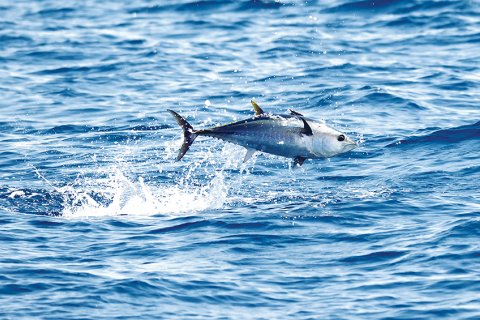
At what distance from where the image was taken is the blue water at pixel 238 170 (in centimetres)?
1103

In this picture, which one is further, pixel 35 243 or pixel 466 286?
pixel 35 243

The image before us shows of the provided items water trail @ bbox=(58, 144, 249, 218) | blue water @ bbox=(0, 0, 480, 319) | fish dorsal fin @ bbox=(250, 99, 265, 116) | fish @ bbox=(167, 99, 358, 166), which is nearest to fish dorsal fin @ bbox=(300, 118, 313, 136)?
fish @ bbox=(167, 99, 358, 166)

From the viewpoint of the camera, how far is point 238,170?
16.2 metres

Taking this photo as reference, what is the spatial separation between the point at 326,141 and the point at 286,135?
0.49 metres

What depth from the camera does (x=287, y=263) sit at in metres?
11.8

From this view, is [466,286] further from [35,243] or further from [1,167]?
[1,167]

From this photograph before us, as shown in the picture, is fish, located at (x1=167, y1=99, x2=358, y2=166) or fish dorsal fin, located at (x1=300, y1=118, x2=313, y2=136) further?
fish, located at (x1=167, y1=99, x2=358, y2=166)

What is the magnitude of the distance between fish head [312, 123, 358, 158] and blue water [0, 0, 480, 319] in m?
1.01

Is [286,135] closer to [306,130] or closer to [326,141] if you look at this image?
[306,130]

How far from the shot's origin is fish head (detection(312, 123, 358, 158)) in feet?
41.1

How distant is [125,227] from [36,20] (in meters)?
17.5

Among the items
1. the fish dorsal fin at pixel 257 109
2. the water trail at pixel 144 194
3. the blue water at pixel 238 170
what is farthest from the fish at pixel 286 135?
the water trail at pixel 144 194

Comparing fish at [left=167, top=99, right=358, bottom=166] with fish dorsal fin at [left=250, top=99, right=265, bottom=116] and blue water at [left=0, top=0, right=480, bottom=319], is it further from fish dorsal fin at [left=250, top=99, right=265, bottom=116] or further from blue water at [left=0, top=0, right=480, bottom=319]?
blue water at [left=0, top=0, right=480, bottom=319]

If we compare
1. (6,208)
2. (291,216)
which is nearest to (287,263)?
(291,216)
